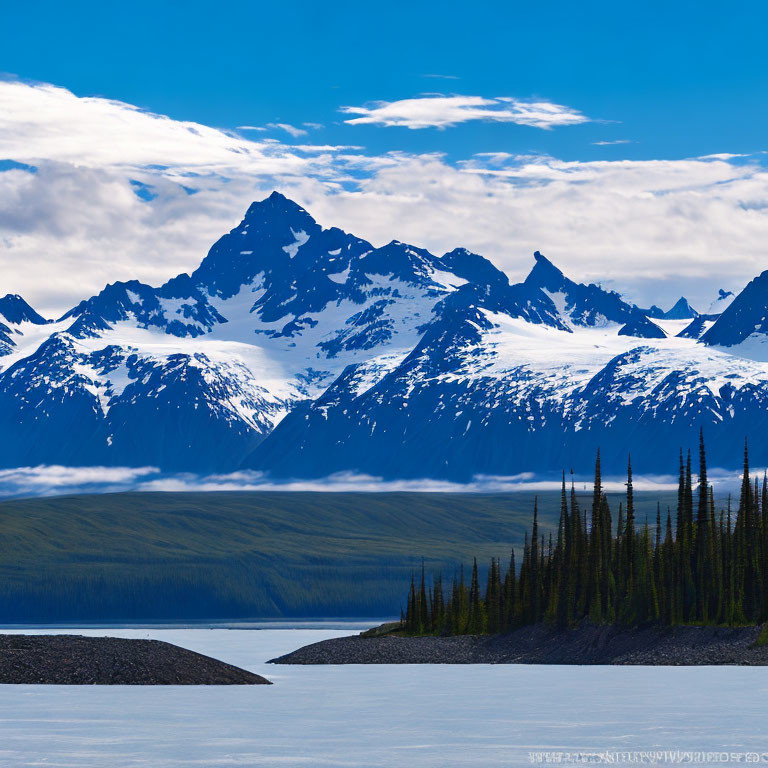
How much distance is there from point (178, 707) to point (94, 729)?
1307cm

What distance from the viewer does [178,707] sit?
99.4 meters

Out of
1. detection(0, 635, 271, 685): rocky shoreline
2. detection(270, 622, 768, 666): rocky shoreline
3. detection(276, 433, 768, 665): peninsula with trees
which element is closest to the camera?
detection(0, 635, 271, 685): rocky shoreline

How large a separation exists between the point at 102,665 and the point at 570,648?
64.8 meters

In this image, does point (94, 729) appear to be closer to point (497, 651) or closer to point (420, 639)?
point (497, 651)

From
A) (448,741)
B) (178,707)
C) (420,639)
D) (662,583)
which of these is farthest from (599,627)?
(448,741)

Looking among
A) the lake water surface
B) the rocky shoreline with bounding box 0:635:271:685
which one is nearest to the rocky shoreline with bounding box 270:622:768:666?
the lake water surface

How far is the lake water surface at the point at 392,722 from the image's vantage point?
75.9 meters

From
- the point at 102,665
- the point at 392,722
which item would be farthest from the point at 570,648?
the point at 392,722

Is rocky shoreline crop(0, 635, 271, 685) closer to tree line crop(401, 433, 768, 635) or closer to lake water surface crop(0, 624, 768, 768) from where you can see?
lake water surface crop(0, 624, 768, 768)

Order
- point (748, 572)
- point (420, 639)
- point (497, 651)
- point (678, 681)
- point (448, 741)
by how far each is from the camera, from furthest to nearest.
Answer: point (420, 639) < point (497, 651) < point (748, 572) < point (678, 681) < point (448, 741)

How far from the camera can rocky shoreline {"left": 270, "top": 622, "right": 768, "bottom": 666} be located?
15238 centimetres

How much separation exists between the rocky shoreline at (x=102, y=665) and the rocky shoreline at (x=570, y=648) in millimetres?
45659

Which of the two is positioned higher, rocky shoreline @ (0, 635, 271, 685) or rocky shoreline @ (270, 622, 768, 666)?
rocky shoreline @ (0, 635, 271, 685)

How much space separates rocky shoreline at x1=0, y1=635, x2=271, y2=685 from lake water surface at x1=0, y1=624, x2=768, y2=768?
2950mm
